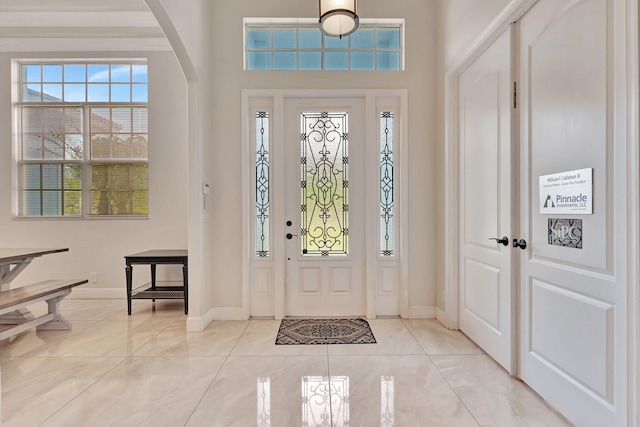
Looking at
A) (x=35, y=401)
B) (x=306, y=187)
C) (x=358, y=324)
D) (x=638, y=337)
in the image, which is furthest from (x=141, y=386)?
(x=638, y=337)

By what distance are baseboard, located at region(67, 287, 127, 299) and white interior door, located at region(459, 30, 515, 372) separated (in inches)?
165

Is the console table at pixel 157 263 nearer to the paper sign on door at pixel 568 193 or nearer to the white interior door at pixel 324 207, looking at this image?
the white interior door at pixel 324 207

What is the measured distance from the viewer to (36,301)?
2953mm

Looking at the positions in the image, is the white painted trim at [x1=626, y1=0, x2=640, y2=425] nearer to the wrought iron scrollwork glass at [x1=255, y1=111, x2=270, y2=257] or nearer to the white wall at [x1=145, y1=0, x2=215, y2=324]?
the wrought iron scrollwork glass at [x1=255, y1=111, x2=270, y2=257]

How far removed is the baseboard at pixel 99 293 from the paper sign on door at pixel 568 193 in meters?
4.78

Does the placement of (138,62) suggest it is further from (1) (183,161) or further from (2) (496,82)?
(2) (496,82)

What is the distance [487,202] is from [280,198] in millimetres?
2011

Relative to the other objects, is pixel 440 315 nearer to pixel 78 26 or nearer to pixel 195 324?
pixel 195 324

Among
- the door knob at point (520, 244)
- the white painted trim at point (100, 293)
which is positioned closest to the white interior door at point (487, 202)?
the door knob at point (520, 244)

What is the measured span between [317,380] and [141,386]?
1184mm

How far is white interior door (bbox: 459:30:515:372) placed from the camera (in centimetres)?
242

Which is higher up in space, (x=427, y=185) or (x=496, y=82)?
(x=496, y=82)

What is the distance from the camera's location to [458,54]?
3.10m

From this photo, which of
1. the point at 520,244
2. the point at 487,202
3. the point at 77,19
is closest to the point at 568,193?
the point at 520,244
